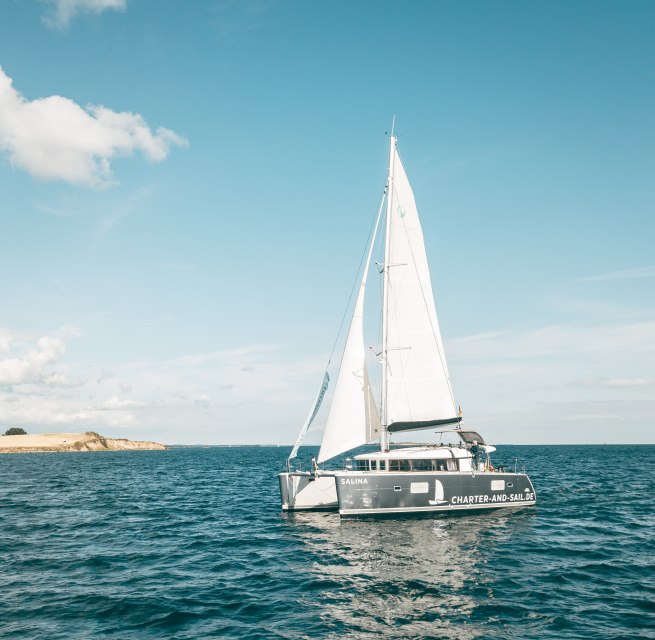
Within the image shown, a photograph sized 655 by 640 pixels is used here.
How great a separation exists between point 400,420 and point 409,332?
511 centimetres

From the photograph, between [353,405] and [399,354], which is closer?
[353,405]

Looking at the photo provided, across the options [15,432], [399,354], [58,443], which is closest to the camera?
[399,354]

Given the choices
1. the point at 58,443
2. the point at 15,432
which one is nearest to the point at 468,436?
the point at 58,443

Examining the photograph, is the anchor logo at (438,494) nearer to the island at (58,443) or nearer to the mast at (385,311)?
the mast at (385,311)

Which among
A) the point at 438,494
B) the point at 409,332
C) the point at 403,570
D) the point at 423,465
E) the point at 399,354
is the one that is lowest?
the point at 403,570

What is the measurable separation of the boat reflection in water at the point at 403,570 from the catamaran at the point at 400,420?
1.14 metres

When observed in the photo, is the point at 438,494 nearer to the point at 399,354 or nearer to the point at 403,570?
the point at 399,354

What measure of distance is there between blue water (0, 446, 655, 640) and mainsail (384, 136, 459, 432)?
6042 millimetres

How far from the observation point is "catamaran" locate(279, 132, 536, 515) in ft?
87.3

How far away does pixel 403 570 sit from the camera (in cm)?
1803

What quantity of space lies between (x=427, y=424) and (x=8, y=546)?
836 inches

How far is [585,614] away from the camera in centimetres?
1427

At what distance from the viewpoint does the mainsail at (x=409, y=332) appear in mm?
29625

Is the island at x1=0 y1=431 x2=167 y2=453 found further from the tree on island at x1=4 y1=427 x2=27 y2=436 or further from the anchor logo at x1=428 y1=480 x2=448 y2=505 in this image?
the anchor logo at x1=428 y1=480 x2=448 y2=505
